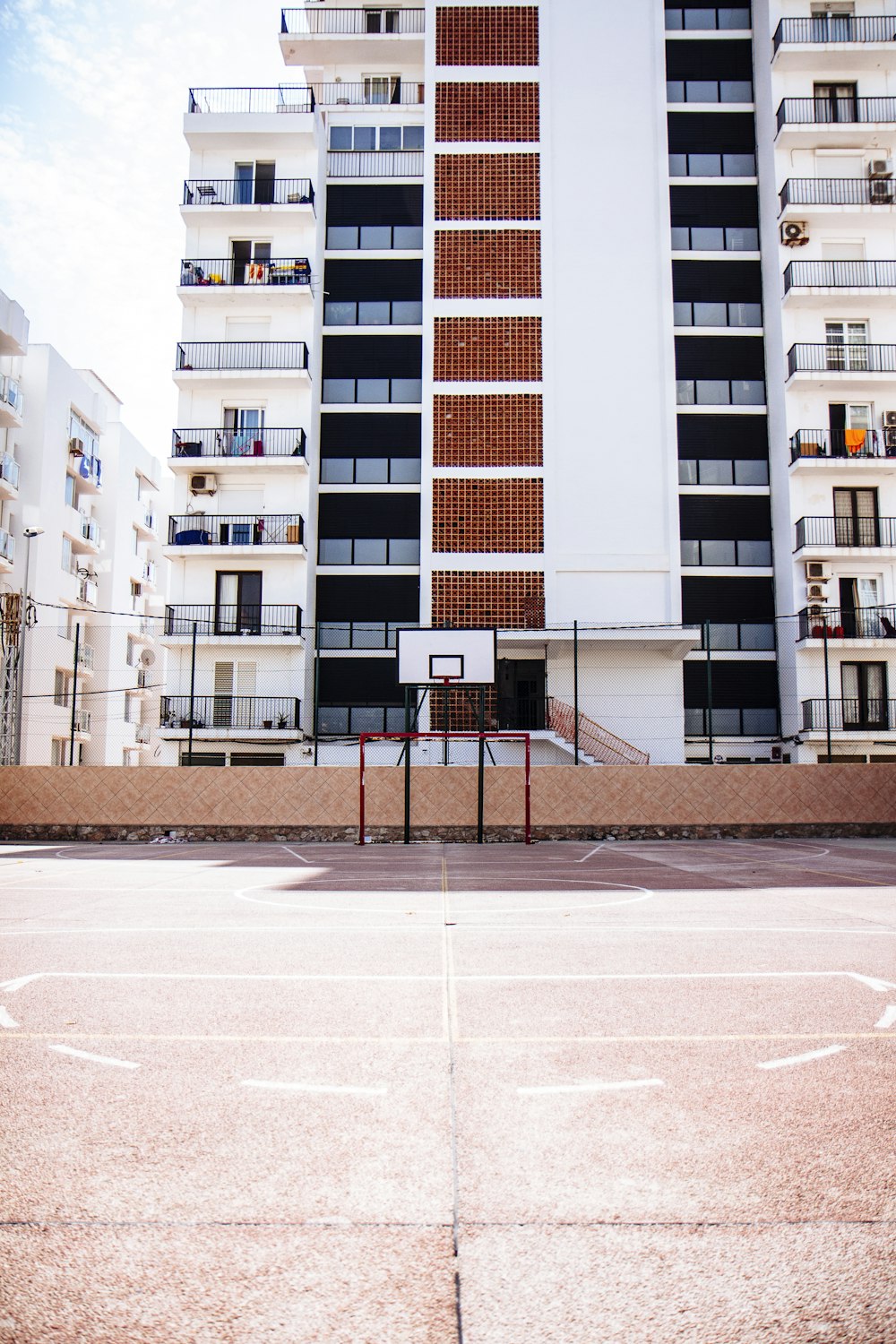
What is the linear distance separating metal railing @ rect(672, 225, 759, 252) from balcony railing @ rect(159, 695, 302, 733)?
18751mm

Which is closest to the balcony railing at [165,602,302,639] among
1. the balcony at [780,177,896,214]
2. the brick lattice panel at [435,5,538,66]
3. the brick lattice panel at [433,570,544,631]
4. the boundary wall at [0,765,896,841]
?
the brick lattice panel at [433,570,544,631]

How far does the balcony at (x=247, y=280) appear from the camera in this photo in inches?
1220

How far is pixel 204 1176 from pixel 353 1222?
1.94 ft

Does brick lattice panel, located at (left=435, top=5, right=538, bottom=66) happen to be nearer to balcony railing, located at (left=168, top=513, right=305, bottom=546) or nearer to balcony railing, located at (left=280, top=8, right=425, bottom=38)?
balcony railing, located at (left=280, top=8, right=425, bottom=38)

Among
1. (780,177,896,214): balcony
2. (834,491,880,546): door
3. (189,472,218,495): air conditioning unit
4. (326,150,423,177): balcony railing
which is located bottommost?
(834,491,880,546): door

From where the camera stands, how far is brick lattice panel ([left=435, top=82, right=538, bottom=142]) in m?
31.5

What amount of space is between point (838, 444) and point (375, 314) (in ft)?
47.9

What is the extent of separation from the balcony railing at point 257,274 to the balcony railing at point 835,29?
52.4 feet

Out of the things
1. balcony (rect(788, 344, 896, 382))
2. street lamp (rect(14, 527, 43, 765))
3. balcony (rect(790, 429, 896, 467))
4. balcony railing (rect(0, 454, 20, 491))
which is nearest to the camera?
street lamp (rect(14, 527, 43, 765))

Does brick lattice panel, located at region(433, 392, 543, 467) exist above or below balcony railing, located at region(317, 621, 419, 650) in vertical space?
above

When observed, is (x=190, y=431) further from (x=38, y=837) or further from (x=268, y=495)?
(x=38, y=837)

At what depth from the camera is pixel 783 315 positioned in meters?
31.2

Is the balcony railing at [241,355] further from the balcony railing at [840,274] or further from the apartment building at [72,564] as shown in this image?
the balcony railing at [840,274]

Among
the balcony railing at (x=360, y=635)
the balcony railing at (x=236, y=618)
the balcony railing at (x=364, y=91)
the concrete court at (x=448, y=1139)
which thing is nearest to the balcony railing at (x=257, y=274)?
the balcony railing at (x=364, y=91)
